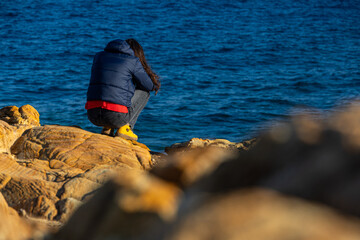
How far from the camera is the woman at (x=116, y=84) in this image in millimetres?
7129

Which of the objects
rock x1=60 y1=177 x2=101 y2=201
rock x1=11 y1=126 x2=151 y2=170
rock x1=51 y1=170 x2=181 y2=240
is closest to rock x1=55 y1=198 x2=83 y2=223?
rock x1=60 y1=177 x2=101 y2=201

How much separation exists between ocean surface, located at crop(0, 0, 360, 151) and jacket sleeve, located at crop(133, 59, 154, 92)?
203 centimetres

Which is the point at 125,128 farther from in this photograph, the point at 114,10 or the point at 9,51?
the point at 114,10

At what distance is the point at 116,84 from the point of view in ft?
23.4

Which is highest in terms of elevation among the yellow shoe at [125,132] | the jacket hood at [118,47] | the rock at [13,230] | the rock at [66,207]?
the rock at [13,230]

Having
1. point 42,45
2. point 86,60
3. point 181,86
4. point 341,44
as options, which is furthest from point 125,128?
point 341,44

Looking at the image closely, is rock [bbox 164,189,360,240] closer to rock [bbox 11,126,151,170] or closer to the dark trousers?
rock [bbox 11,126,151,170]

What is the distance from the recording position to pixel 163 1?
4162cm

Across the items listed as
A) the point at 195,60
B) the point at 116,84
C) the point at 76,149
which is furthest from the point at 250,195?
the point at 195,60

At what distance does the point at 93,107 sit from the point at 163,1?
35915mm

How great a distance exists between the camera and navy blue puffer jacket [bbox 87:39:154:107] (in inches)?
280

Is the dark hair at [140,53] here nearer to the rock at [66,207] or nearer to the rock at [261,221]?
the rock at [66,207]

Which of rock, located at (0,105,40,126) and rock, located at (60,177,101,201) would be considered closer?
rock, located at (60,177,101,201)

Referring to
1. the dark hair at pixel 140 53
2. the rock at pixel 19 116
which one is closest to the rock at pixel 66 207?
the dark hair at pixel 140 53
